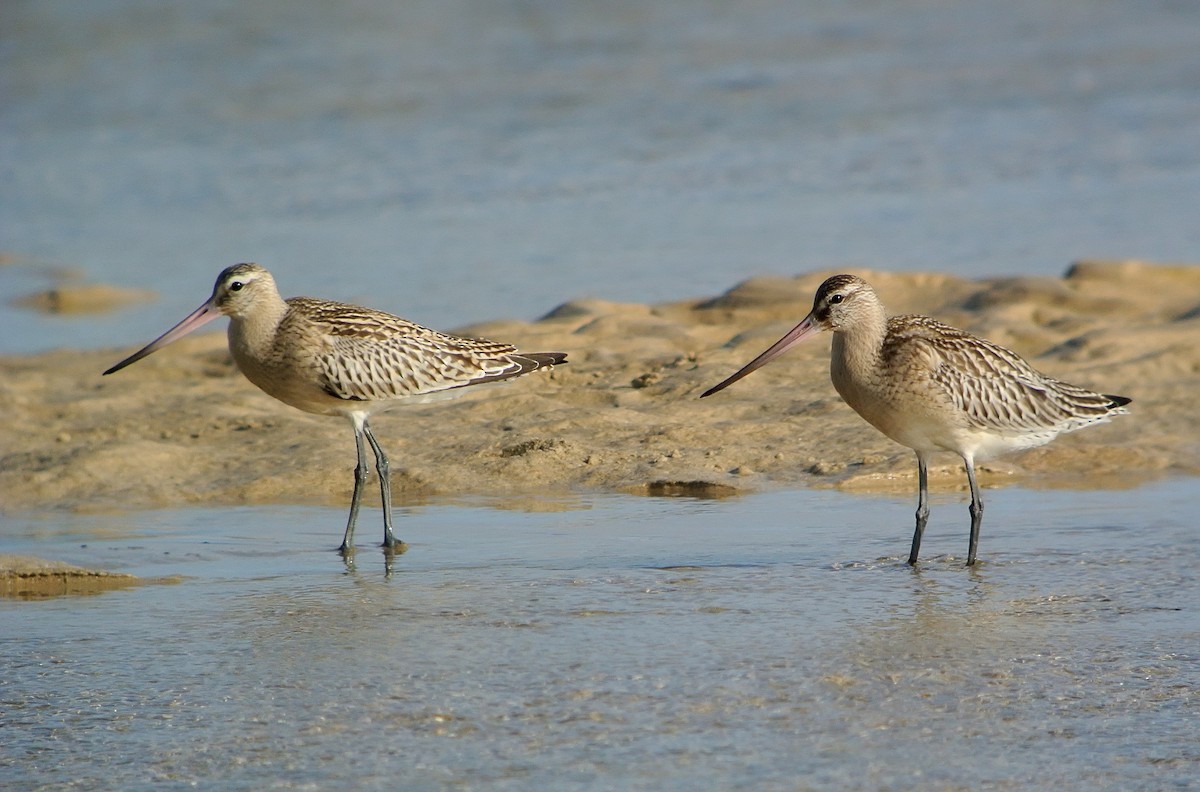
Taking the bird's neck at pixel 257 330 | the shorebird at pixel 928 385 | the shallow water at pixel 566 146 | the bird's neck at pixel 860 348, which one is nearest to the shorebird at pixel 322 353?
the bird's neck at pixel 257 330

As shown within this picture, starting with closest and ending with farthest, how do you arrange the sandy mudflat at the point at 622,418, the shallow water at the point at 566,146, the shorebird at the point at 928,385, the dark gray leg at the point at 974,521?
1. the dark gray leg at the point at 974,521
2. the shorebird at the point at 928,385
3. the sandy mudflat at the point at 622,418
4. the shallow water at the point at 566,146

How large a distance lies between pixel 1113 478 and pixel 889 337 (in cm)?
170

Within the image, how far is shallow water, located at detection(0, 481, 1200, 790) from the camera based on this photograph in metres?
4.55

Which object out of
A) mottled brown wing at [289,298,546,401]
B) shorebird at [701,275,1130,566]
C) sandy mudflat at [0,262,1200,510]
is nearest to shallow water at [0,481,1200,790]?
shorebird at [701,275,1130,566]

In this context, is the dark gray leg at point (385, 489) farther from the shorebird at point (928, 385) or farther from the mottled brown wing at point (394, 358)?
the shorebird at point (928, 385)

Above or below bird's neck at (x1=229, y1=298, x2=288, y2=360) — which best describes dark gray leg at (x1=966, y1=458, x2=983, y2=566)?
below

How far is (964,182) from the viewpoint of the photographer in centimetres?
1611

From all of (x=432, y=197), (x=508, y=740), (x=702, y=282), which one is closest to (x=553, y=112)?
(x=432, y=197)

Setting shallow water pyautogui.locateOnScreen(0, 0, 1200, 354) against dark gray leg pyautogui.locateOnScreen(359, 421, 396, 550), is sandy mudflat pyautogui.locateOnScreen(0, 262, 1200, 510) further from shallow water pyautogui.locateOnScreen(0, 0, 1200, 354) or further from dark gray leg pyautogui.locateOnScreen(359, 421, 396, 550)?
shallow water pyautogui.locateOnScreen(0, 0, 1200, 354)

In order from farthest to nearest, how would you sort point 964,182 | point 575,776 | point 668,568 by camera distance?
point 964,182 → point 668,568 → point 575,776

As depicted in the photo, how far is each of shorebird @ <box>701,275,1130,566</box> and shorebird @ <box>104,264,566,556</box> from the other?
2.03 meters

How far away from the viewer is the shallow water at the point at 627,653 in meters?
4.55

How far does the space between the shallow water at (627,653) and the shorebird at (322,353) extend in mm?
675

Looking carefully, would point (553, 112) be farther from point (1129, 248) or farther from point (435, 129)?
point (1129, 248)
